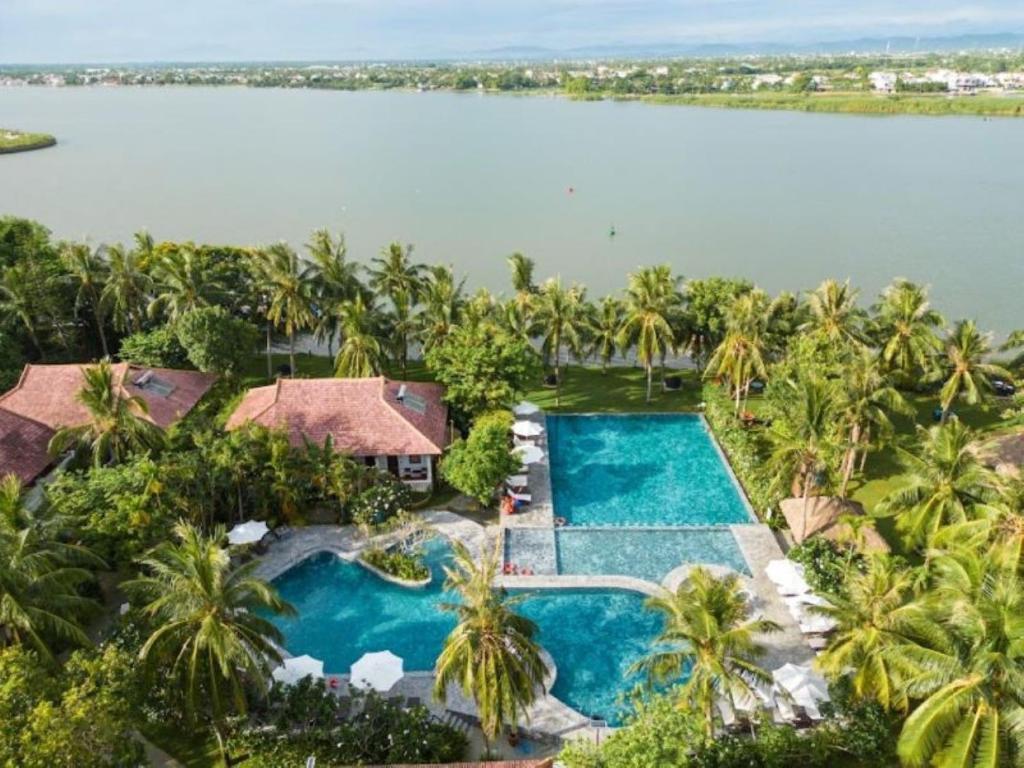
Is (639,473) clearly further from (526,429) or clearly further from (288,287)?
(288,287)

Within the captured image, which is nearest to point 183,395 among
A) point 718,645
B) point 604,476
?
point 604,476

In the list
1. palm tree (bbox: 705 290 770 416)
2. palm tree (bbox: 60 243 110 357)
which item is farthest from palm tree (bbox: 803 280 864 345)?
palm tree (bbox: 60 243 110 357)

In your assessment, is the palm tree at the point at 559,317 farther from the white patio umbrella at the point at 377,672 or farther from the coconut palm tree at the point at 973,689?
the coconut palm tree at the point at 973,689

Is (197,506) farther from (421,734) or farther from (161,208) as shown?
(161,208)

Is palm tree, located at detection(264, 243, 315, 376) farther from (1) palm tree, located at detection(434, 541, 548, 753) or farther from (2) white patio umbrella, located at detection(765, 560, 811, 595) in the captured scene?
(2) white patio umbrella, located at detection(765, 560, 811, 595)

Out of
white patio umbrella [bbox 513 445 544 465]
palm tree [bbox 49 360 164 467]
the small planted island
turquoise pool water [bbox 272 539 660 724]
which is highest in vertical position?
the small planted island

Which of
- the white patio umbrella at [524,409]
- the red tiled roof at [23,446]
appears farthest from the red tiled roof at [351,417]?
the red tiled roof at [23,446]

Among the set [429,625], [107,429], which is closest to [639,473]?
[429,625]

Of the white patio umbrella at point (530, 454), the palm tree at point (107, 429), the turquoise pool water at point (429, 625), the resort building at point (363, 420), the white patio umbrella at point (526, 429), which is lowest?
the turquoise pool water at point (429, 625)
